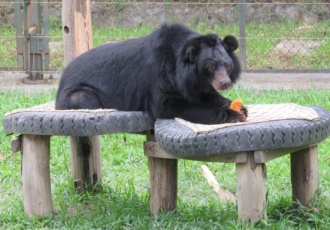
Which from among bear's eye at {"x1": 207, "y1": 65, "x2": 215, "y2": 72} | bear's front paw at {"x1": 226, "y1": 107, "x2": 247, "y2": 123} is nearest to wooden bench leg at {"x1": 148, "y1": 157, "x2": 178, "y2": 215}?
bear's front paw at {"x1": 226, "y1": 107, "x2": 247, "y2": 123}

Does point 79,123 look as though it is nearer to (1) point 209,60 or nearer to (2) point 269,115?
(1) point 209,60

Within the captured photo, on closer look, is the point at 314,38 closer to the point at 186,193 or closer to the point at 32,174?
the point at 186,193

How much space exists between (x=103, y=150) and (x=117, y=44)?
1.65m

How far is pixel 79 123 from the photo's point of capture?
14.4 ft

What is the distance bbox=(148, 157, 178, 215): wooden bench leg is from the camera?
4664 mm

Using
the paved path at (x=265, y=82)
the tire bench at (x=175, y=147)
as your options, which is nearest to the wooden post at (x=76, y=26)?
the tire bench at (x=175, y=147)

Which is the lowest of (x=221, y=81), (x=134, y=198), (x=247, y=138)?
(x=134, y=198)

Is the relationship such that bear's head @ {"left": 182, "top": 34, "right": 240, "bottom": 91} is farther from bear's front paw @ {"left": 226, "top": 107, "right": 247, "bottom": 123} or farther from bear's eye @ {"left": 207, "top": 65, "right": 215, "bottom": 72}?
bear's front paw @ {"left": 226, "top": 107, "right": 247, "bottom": 123}

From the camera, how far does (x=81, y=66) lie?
16.5ft

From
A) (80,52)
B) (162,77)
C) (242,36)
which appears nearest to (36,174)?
(162,77)

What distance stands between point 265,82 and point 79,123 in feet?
16.3

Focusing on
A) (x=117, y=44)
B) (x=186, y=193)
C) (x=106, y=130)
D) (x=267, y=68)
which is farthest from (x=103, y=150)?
(x=267, y=68)

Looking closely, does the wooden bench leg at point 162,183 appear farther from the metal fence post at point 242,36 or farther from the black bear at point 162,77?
the metal fence post at point 242,36

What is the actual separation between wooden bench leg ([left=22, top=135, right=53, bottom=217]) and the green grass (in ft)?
0.28
